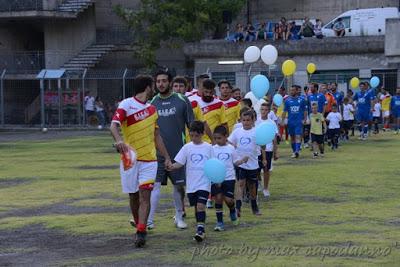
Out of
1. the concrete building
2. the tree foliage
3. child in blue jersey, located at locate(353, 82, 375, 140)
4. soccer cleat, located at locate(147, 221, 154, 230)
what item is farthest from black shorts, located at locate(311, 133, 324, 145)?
the tree foliage

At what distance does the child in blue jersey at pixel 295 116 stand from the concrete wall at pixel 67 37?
24532mm

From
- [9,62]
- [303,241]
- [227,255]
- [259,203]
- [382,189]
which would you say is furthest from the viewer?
[9,62]

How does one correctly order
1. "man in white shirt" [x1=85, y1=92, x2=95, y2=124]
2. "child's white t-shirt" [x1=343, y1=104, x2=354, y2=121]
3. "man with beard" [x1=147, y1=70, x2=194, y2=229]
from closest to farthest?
"man with beard" [x1=147, y1=70, x2=194, y2=229]
"child's white t-shirt" [x1=343, y1=104, x2=354, y2=121]
"man in white shirt" [x1=85, y1=92, x2=95, y2=124]

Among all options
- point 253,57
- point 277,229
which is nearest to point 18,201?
point 277,229

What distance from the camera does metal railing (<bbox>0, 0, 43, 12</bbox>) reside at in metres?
44.2

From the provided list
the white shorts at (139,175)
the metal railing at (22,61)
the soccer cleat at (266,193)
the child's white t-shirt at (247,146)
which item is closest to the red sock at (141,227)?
the white shorts at (139,175)

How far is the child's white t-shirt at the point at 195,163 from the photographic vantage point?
449 inches

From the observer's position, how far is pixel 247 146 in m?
13.1

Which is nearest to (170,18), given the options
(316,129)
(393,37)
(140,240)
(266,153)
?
(393,37)

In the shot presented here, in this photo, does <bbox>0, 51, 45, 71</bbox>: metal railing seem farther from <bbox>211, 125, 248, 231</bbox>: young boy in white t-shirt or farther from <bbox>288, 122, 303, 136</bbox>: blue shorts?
<bbox>211, 125, 248, 231</bbox>: young boy in white t-shirt

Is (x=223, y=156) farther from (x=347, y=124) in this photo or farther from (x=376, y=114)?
(x=376, y=114)

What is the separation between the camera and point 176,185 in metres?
12.2

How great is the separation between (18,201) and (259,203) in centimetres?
417

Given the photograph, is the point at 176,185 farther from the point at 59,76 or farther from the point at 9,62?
the point at 9,62
